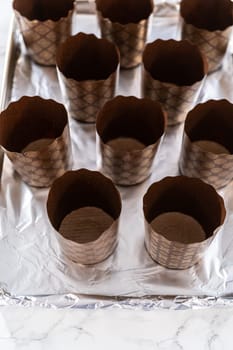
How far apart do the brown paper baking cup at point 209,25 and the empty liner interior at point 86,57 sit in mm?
175

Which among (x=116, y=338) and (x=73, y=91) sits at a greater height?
(x=73, y=91)

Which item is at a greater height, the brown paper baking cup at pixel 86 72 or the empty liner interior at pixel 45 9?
the empty liner interior at pixel 45 9

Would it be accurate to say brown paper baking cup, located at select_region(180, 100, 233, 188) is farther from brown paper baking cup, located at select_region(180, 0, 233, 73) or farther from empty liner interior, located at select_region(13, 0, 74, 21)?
empty liner interior, located at select_region(13, 0, 74, 21)

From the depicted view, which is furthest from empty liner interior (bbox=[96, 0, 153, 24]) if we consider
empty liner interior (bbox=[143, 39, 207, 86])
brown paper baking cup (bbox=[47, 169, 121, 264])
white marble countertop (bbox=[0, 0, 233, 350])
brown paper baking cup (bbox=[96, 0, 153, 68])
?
white marble countertop (bbox=[0, 0, 233, 350])

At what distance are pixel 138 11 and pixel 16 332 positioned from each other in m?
0.70

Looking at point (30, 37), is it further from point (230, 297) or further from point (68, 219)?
point (230, 297)

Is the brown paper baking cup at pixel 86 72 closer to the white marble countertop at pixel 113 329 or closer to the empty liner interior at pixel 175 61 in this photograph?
the empty liner interior at pixel 175 61

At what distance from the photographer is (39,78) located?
103cm

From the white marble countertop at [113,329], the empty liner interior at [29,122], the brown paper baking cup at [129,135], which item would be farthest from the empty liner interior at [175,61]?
the white marble countertop at [113,329]

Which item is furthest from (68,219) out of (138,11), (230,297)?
(138,11)

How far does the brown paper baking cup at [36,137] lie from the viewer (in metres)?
0.81

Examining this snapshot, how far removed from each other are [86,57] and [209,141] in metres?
0.31

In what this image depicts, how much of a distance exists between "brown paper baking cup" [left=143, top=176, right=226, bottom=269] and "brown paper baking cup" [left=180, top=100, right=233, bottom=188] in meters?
0.04

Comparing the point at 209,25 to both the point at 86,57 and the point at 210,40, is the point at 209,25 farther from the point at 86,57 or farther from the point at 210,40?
the point at 86,57
